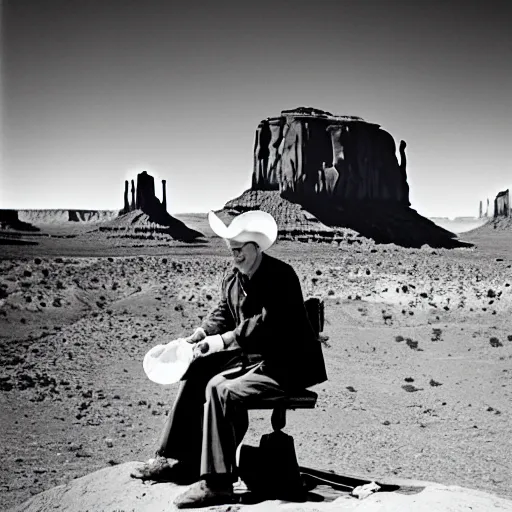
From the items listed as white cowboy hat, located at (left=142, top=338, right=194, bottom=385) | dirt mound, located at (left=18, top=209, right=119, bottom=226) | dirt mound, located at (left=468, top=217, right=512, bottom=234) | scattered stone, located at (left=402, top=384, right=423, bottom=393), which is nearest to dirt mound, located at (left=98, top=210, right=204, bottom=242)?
dirt mound, located at (left=468, top=217, right=512, bottom=234)

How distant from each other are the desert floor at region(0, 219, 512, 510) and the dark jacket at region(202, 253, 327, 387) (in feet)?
4.70

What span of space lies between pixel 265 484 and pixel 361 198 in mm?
84162

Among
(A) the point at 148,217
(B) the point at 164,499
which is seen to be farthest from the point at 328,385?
(A) the point at 148,217

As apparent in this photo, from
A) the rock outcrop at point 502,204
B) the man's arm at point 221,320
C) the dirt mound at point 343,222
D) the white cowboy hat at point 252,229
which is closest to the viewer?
the white cowboy hat at point 252,229

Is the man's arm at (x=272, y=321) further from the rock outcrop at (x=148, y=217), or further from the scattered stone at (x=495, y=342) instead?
the rock outcrop at (x=148, y=217)

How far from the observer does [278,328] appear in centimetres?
378

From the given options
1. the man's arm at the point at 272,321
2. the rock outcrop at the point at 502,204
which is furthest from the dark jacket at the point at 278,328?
the rock outcrop at the point at 502,204

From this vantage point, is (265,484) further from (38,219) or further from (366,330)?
(38,219)

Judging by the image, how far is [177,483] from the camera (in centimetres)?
420

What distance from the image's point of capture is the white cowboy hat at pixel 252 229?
389 cm

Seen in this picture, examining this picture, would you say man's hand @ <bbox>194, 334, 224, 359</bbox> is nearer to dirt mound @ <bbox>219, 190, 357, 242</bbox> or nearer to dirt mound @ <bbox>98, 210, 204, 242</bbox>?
dirt mound @ <bbox>219, 190, 357, 242</bbox>

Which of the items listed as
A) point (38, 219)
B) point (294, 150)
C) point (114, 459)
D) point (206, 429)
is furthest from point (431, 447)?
point (38, 219)

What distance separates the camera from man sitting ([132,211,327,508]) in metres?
3.77

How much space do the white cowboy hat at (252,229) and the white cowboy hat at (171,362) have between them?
2.20ft
